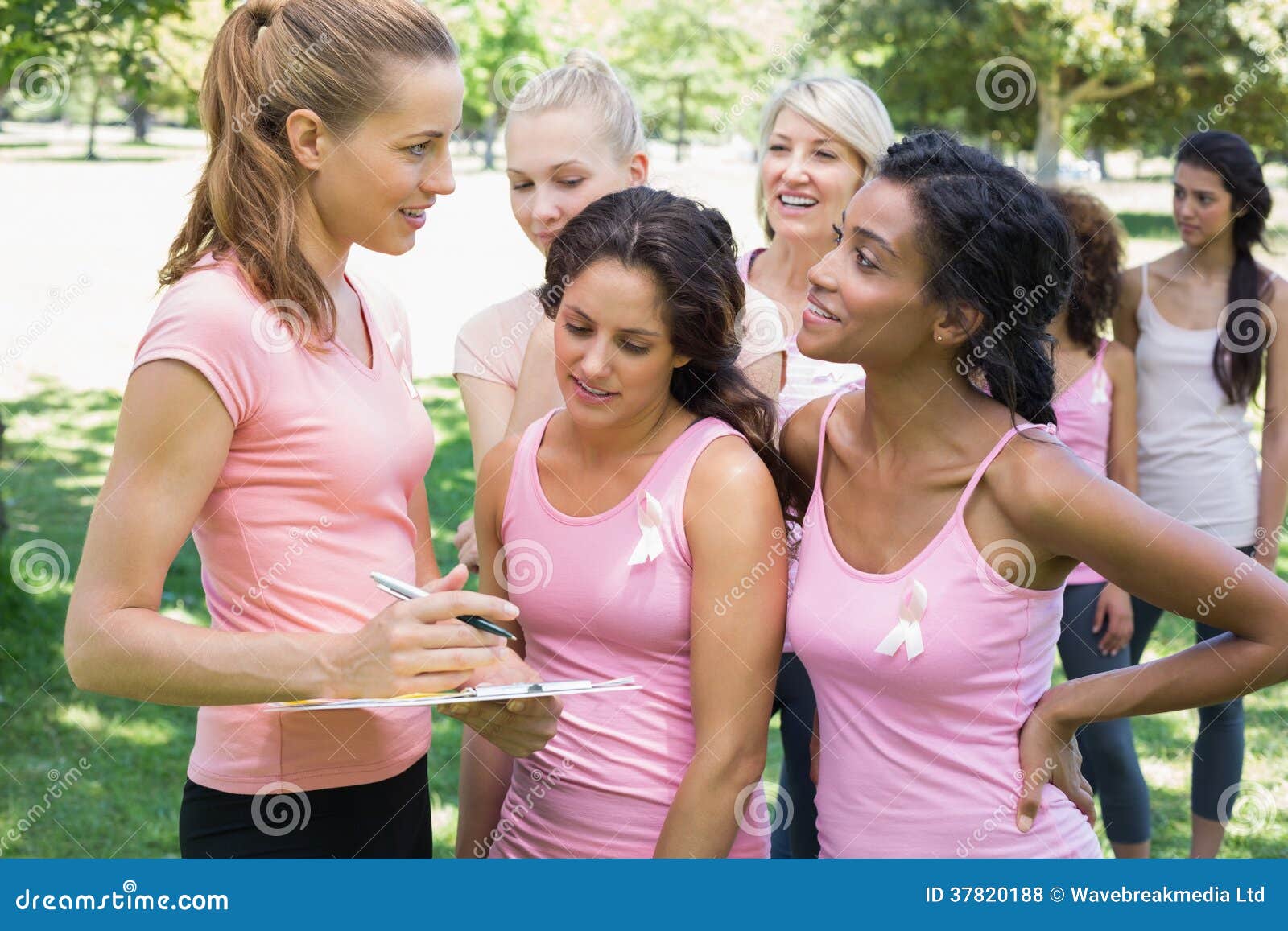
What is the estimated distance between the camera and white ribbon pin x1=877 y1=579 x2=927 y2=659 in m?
2.07

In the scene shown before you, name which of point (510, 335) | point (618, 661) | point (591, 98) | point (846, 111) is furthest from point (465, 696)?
point (846, 111)

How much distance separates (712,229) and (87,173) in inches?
1335

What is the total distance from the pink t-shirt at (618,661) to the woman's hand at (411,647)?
0.38 metres

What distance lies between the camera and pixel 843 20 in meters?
24.7

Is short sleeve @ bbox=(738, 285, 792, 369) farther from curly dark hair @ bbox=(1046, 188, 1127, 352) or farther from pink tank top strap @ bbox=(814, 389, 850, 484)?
curly dark hair @ bbox=(1046, 188, 1127, 352)

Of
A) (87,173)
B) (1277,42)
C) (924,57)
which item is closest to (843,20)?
(924,57)

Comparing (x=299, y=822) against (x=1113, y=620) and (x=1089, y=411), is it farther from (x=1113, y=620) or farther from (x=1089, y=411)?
(x=1089, y=411)

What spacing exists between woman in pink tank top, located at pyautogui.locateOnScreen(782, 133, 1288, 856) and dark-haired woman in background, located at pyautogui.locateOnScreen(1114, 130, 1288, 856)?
7.99 ft

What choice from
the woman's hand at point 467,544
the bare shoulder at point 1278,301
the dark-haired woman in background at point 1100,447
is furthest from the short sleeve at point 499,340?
the bare shoulder at point 1278,301

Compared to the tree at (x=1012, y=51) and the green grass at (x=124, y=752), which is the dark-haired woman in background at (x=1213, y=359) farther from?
the tree at (x=1012, y=51)

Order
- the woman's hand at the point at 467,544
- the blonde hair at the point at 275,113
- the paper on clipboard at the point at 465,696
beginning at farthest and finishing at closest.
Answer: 1. the woman's hand at the point at 467,544
2. the blonde hair at the point at 275,113
3. the paper on clipboard at the point at 465,696

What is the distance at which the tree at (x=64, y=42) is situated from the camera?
15.0ft

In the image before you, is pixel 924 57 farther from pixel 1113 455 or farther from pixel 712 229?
pixel 712 229

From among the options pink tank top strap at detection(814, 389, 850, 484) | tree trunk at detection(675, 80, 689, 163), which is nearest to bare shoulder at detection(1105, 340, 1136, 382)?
pink tank top strap at detection(814, 389, 850, 484)
